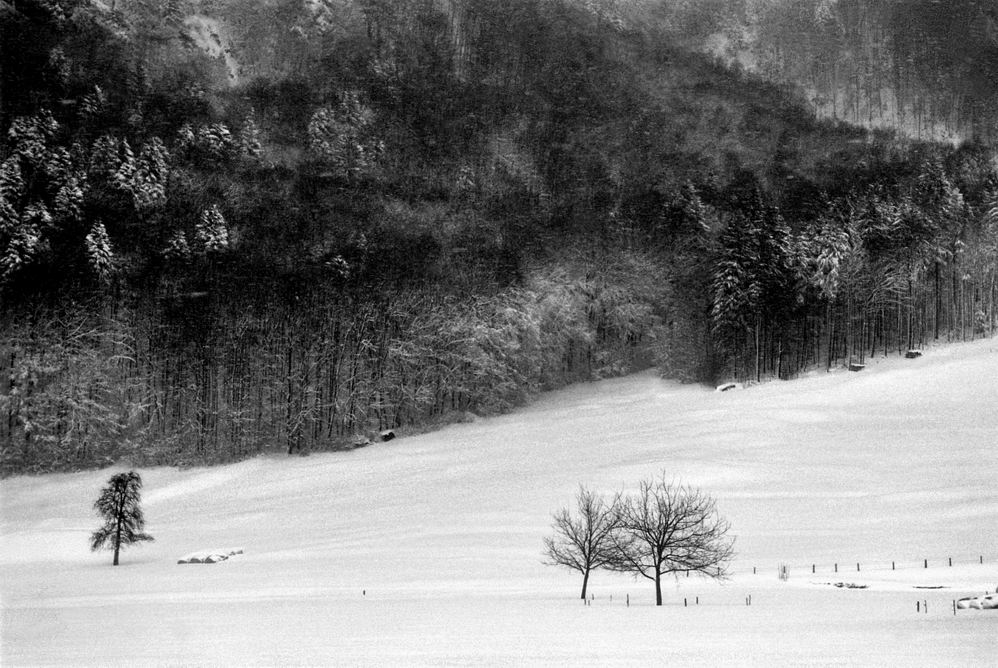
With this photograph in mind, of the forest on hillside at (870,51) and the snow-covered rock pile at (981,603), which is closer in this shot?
the snow-covered rock pile at (981,603)

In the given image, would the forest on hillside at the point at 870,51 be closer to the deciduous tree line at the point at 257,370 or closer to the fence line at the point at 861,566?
the deciduous tree line at the point at 257,370

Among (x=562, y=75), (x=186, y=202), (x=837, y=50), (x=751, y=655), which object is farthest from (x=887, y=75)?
(x=751, y=655)

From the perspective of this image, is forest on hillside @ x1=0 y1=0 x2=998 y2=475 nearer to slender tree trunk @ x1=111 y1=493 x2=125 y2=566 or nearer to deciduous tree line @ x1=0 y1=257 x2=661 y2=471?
deciduous tree line @ x1=0 y1=257 x2=661 y2=471

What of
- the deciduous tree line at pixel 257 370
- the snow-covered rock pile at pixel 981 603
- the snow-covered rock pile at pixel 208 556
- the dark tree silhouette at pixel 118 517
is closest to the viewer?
the snow-covered rock pile at pixel 981 603

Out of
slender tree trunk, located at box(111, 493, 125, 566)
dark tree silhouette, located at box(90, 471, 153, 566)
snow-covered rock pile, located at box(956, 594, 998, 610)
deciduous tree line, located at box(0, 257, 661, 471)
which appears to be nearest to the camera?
snow-covered rock pile, located at box(956, 594, 998, 610)

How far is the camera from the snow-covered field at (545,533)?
2683cm

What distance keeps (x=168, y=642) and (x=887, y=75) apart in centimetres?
14509

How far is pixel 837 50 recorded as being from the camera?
492 ft

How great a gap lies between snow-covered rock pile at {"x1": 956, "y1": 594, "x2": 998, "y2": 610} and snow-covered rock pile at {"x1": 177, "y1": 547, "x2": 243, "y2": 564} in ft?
118

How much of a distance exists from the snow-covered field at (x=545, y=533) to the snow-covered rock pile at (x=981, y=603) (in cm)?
46

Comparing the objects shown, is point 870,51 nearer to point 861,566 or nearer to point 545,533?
point 545,533

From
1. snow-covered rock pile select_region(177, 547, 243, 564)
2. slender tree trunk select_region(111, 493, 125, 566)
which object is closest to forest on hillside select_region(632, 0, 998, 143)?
snow-covered rock pile select_region(177, 547, 243, 564)

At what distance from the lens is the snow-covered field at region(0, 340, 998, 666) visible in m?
26.8

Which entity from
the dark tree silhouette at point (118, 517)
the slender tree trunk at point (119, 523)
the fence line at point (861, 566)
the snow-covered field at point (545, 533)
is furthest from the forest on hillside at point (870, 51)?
the slender tree trunk at point (119, 523)
